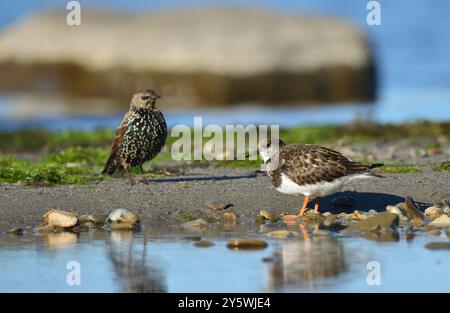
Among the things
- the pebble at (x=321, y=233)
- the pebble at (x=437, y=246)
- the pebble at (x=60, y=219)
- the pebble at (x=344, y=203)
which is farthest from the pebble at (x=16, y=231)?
the pebble at (x=437, y=246)

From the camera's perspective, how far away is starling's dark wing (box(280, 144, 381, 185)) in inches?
519

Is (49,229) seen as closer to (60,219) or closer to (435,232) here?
(60,219)

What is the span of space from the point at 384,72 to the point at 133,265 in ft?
102

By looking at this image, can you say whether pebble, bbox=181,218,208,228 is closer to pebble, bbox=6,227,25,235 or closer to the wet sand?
the wet sand

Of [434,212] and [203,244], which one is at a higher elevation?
[434,212]

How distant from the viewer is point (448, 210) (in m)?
13.5

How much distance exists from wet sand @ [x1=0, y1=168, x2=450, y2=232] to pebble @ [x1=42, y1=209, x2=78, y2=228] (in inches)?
15.1

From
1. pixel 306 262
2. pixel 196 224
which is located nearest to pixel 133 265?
pixel 306 262

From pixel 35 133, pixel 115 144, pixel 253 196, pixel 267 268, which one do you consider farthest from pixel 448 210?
pixel 35 133

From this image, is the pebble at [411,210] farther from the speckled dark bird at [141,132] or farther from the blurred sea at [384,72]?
the blurred sea at [384,72]

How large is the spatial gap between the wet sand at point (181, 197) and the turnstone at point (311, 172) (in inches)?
25.3

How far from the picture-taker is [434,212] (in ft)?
43.9

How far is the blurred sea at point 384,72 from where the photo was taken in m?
30.5

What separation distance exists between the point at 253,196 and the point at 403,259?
12.0 feet
